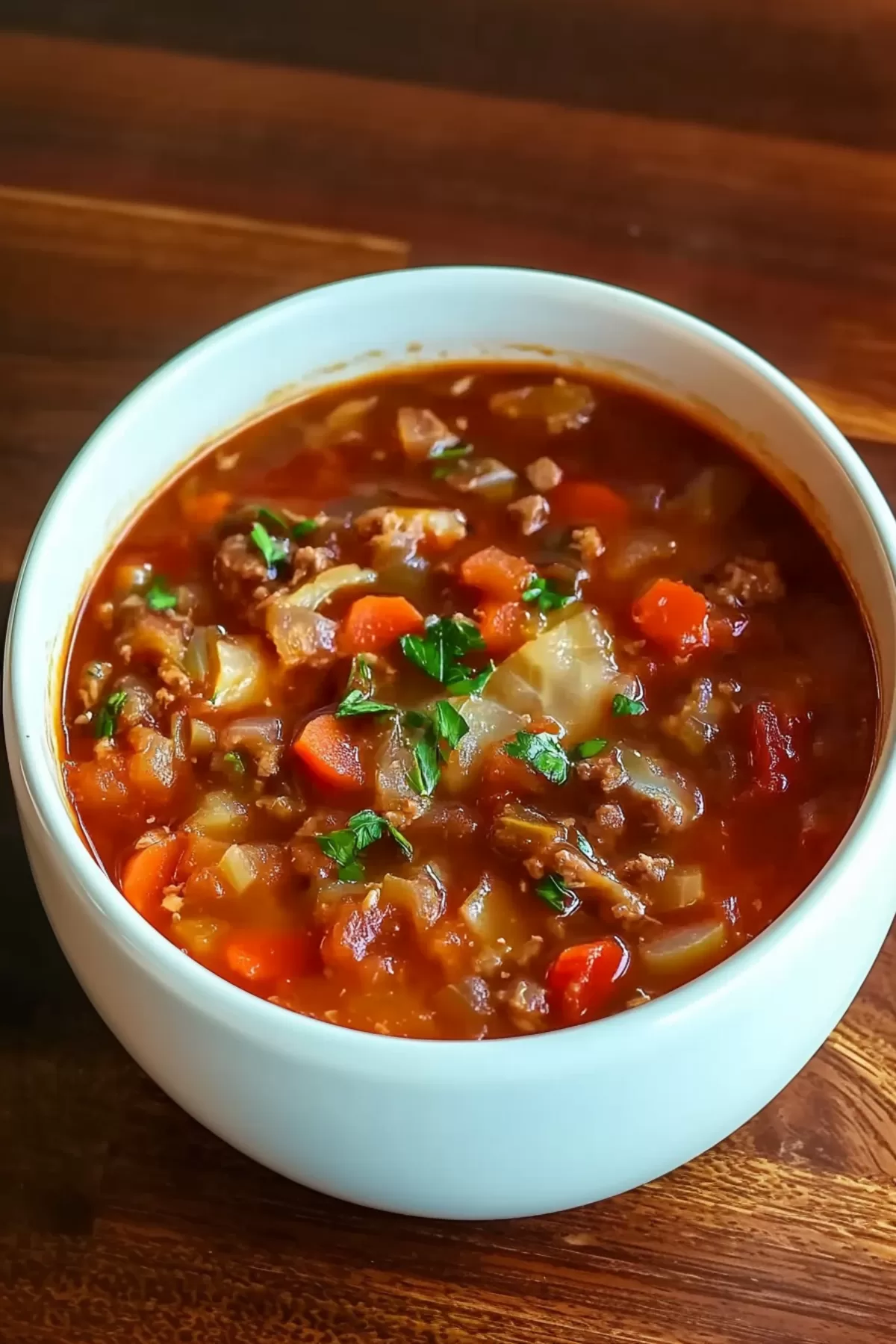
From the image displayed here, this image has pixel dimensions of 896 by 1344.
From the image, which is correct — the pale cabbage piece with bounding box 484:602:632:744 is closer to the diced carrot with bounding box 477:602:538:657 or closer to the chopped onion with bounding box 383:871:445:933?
the diced carrot with bounding box 477:602:538:657

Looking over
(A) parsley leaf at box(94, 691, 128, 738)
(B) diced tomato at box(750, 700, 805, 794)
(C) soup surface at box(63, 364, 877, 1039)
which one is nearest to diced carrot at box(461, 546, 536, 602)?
(C) soup surface at box(63, 364, 877, 1039)

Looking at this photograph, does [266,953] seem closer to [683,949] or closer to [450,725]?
[450,725]

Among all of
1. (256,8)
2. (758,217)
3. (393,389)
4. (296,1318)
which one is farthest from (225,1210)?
(256,8)

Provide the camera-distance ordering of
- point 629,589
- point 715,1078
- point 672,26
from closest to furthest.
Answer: point 715,1078
point 629,589
point 672,26

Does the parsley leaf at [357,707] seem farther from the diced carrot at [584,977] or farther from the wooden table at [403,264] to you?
the wooden table at [403,264]

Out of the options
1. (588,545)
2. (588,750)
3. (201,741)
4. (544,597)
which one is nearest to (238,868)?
(201,741)

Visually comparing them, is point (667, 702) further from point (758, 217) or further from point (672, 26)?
point (672, 26)
